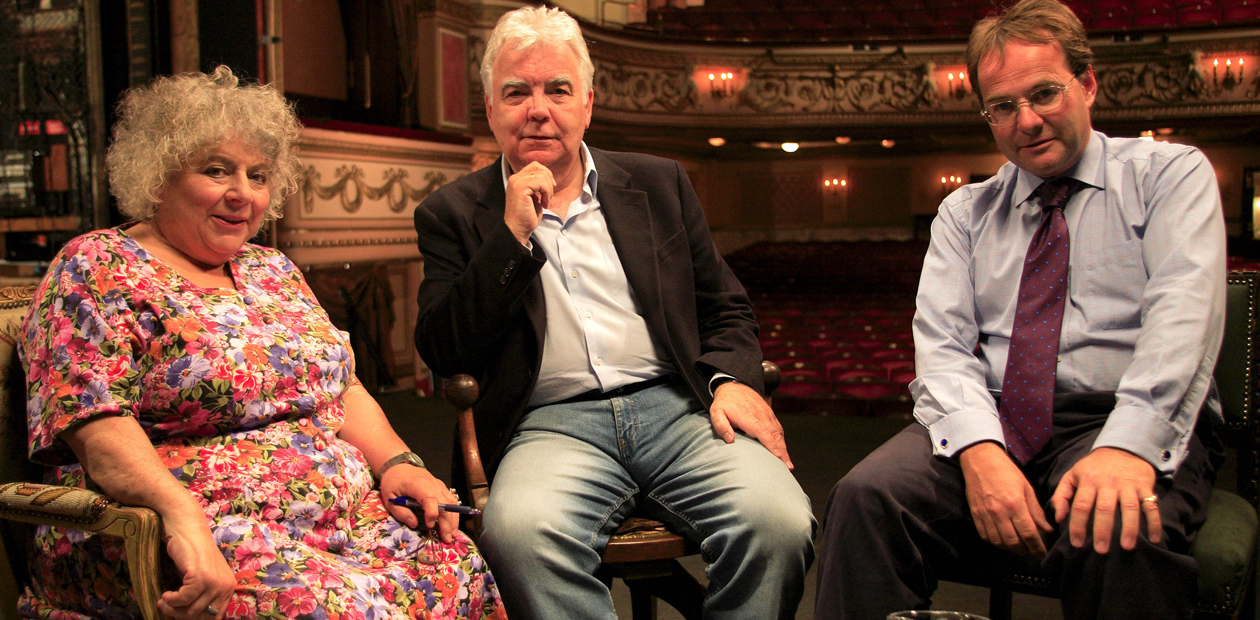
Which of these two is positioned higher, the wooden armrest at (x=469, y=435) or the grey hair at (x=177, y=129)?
the grey hair at (x=177, y=129)

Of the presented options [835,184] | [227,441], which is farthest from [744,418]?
[835,184]

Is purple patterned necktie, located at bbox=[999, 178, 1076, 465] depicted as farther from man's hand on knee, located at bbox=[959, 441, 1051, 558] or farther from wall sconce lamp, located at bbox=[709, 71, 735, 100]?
wall sconce lamp, located at bbox=[709, 71, 735, 100]


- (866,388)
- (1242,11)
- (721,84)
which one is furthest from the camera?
(721,84)

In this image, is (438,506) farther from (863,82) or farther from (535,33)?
(863,82)

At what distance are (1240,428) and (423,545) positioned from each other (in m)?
1.43

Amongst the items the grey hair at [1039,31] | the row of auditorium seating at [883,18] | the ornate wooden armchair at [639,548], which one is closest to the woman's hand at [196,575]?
the ornate wooden armchair at [639,548]

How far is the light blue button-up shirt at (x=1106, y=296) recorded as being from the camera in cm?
140

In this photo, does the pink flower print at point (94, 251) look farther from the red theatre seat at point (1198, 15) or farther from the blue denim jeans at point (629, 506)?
the red theatre seat at point (1198, 15)

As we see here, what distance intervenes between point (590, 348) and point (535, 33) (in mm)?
598

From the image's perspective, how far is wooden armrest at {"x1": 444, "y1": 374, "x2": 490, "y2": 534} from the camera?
1.61 m

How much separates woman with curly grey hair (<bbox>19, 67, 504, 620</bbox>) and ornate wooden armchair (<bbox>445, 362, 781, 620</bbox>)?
10 centimetres

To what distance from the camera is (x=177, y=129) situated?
1442 mm

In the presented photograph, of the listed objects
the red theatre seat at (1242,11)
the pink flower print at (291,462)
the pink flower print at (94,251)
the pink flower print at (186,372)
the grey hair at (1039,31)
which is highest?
the red theatre seat at (1242,11)

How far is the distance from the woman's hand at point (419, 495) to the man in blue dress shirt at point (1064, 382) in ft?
2.04
